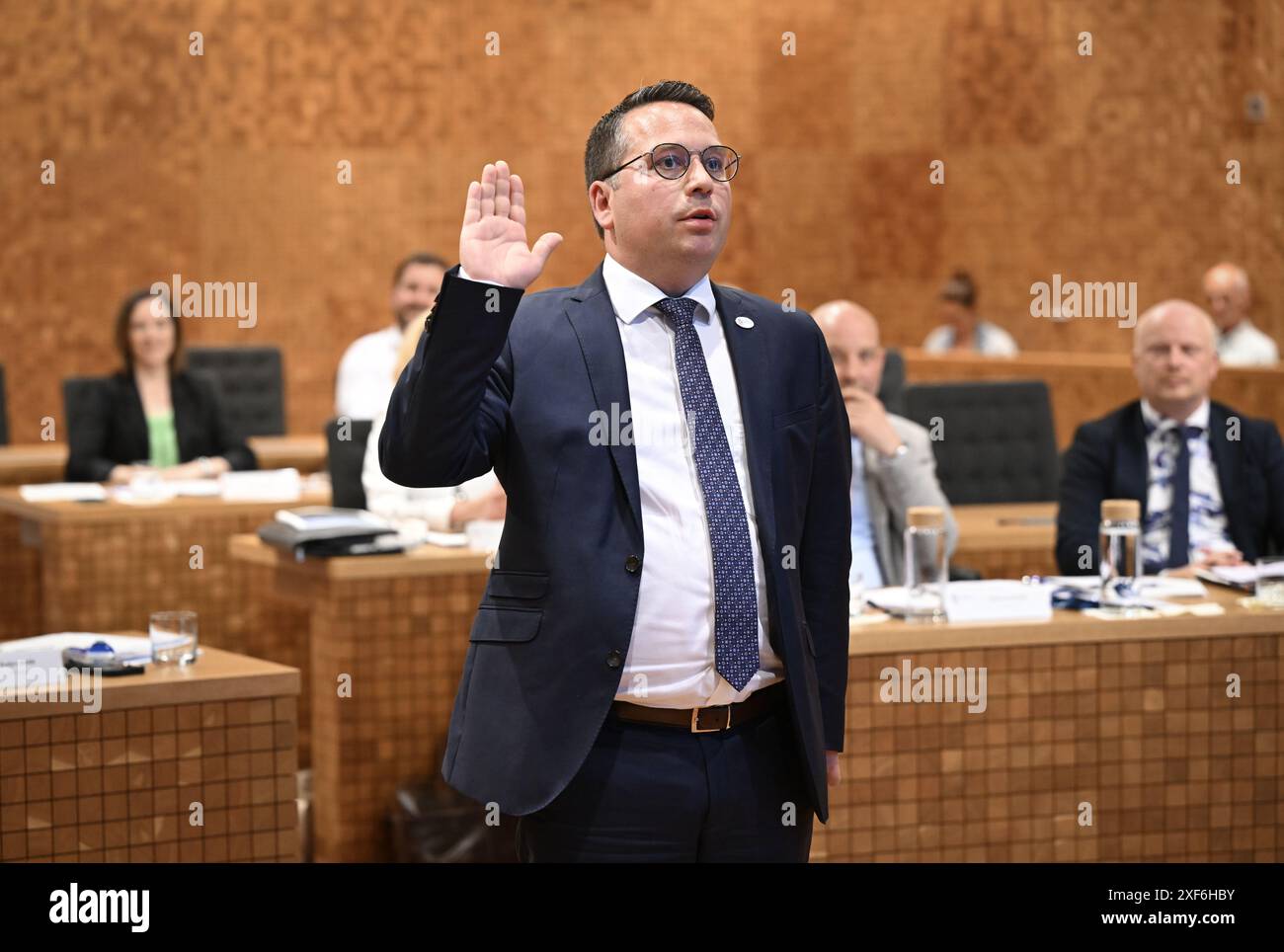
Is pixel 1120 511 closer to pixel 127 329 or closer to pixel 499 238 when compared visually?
pixel 499 238

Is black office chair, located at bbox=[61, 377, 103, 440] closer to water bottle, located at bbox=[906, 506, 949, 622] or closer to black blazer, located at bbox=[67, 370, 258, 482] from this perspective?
black blazer, located at bbox=[67, 370, 258, 482]

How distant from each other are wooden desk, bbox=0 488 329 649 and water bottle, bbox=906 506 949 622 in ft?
7.79

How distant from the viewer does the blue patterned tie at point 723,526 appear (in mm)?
2041

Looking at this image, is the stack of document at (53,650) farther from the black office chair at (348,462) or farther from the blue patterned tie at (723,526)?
the black office chair at (348,462)

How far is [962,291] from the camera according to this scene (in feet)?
31.6

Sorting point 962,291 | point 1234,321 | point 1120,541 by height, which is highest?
point 962,291

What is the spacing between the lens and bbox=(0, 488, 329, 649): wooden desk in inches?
199

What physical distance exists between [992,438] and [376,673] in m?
2.27

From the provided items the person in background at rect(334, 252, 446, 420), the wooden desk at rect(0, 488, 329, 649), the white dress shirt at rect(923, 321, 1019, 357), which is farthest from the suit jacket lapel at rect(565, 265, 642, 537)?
the white dress shirt at rect(923, 321, 1019, 357)

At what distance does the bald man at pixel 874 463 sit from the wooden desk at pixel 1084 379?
350 centimetres

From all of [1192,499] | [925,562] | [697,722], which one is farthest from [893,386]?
[697,722]
